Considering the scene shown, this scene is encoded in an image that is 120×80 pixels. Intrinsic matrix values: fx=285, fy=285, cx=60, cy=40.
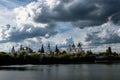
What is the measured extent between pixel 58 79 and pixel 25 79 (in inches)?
379

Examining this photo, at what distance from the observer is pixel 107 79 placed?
81.9m

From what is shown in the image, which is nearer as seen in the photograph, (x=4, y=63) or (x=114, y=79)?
(x=114, y=79)

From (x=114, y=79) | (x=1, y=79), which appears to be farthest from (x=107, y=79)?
(x=1, y=79)

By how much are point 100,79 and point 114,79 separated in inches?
158

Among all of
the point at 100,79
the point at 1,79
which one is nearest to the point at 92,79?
the point at 100,79

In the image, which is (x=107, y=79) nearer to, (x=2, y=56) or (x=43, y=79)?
(x=43, y=79)

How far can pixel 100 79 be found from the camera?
267 feet

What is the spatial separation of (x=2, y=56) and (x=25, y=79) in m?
116

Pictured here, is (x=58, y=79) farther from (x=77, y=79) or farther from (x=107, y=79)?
(x=107, y=79)

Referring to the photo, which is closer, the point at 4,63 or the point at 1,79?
the point at 1,79

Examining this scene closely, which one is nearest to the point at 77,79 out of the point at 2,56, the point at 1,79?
the point at 1,79

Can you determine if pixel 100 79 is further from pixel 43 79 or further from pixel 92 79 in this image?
pixel 43 79

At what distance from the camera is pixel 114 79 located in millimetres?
81438

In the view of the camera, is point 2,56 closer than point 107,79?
No
